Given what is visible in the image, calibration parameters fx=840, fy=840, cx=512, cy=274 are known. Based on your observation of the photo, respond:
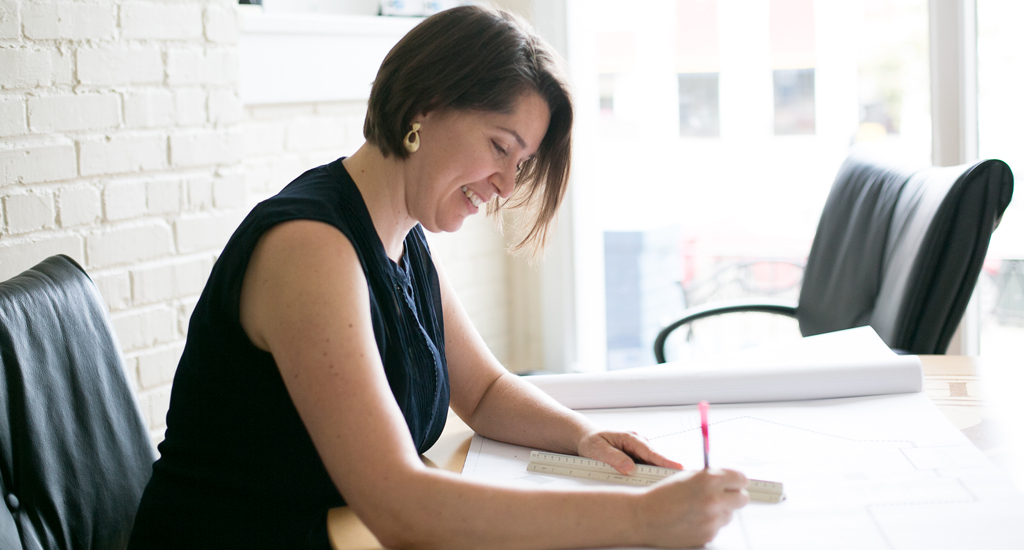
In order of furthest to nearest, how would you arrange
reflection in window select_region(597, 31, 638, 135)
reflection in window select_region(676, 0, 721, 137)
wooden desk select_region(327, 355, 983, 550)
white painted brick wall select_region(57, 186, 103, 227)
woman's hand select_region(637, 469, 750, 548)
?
reflection in window select_region(597, 31, 638, 135) → reflection in window select_region(676, 0, 721, 137) → white painted brick wall select_region(57, 186, 103, 227) → wooden desk select_region(327, 355, 983, 550) → woman's hand select_region(637, 469, 750, 548)

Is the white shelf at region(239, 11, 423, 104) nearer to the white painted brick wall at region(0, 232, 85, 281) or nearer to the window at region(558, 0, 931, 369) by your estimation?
the white painted brick wall at region(0, 232, 85, 281)

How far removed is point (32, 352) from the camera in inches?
40.9

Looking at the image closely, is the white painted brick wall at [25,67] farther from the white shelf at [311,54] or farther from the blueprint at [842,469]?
the blueprint at [842,469]

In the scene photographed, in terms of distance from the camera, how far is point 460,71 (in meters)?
1.07

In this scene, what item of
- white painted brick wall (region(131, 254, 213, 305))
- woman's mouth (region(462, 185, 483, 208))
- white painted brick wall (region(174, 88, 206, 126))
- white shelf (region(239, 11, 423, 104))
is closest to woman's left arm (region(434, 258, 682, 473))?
woman's mouth (region(462, 185, 483, 208))

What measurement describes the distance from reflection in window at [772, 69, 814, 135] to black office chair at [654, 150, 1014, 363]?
0.71 metres

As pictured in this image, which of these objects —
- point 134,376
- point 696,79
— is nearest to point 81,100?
point 134,376

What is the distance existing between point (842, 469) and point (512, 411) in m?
0.46

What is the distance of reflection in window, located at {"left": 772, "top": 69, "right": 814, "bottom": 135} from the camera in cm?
278

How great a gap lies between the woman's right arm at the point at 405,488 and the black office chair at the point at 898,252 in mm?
952

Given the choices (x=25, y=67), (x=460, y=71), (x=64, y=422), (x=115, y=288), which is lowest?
(x=64, y=422)

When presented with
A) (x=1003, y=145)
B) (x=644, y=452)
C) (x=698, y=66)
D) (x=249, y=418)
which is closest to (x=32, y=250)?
(x=249, y=418)

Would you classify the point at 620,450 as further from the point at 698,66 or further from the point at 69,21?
the point at 698,66

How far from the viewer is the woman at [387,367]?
867 millimetres
